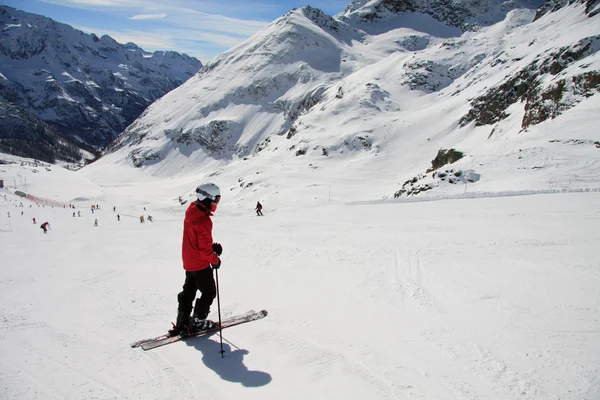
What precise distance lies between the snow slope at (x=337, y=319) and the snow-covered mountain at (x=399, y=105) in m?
15.9

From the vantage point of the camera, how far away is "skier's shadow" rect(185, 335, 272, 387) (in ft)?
14.5

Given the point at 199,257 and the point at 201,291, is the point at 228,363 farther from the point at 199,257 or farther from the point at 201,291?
the point at 199,257

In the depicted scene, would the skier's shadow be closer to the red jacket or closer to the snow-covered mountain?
the red jacket

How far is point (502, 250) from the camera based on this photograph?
8578 mm

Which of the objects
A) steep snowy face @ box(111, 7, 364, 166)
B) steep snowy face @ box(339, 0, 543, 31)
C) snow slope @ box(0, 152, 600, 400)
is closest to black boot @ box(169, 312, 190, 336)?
snow slope @ box(0, 152, 600, 400)

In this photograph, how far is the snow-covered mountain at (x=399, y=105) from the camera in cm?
2996

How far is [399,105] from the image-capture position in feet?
295

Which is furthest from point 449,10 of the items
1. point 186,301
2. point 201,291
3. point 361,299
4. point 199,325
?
point 199,325

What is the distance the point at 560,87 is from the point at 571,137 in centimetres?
1558

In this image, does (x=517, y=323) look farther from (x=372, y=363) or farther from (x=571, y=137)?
(x=571, y=137)

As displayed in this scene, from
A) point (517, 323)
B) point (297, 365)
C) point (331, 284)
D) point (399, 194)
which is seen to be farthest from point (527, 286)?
point (399, 194)

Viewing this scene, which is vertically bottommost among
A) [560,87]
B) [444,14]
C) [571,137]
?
[571,137]

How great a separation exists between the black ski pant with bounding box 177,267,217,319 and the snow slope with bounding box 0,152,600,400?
1.46ft

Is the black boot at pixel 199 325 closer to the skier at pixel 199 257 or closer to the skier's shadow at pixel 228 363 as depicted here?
the skier at pixel 199 257
